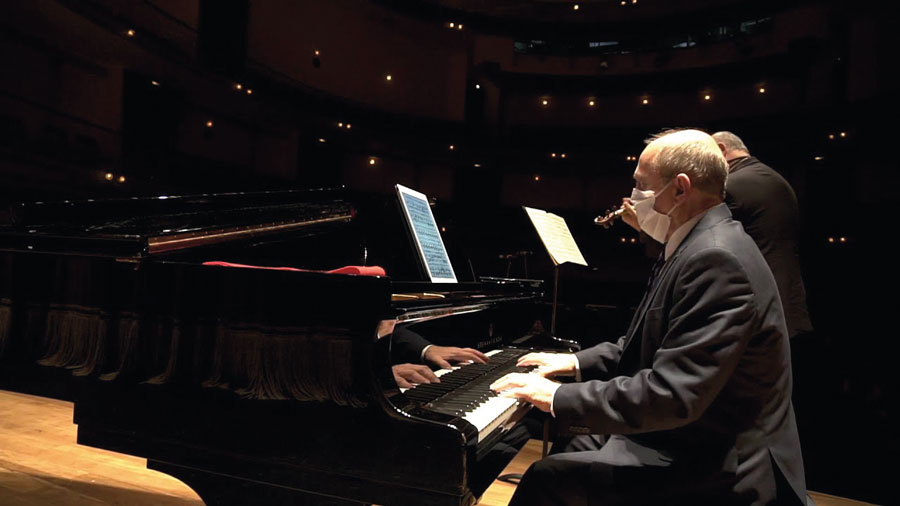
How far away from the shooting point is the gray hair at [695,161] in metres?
1.43

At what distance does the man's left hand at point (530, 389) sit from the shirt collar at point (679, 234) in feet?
1.55

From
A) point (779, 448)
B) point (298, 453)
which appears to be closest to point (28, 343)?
point (298, 453)

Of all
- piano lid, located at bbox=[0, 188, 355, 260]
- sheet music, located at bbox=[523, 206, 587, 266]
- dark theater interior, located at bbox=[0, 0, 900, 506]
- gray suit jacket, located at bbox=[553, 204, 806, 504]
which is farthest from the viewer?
sheet music, located at bbox=[523, 206, 587, 266]

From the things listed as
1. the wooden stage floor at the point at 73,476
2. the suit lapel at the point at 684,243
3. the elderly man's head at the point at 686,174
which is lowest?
the wooden stage floor at the point at 73,476

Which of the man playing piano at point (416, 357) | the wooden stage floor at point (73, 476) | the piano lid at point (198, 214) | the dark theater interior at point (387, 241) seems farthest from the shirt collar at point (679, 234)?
the wooden stage floor at point (73, 476)

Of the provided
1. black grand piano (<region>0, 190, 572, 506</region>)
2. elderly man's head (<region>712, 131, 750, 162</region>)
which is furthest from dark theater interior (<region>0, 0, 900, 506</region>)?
elderly man's head (<region>712, 131, 750, 162</region>)

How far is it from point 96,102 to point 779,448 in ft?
34.8

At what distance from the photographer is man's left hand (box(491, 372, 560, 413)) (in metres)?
1.38

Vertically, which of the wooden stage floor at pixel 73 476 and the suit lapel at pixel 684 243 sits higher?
the suit lapel at pixel 684 243

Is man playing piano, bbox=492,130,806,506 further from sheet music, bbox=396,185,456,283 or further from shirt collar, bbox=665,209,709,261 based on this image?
sheet music, bbox=396,185,456,283

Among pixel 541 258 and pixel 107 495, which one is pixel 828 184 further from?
pixel 107 495

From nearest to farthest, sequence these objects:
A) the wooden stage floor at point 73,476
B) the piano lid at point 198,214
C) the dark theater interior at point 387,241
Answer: the dark theater interior at point 387,241 → the piano lid at point 198,214 → the wooden stage floor at point 73,476

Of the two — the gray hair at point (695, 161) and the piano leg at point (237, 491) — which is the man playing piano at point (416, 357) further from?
the gray hair at point (695, 161)

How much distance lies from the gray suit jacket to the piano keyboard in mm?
168
